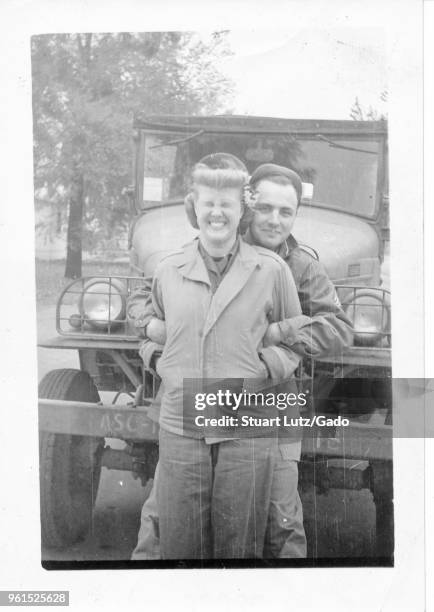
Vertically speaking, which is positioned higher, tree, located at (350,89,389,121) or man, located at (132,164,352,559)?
tree, located at (350,89,389,121)

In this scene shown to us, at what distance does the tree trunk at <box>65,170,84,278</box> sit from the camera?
3234 mm

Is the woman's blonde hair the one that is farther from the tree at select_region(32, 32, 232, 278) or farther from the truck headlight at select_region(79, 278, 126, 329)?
the truck headlight at select_region(79, 278, 126, 329)

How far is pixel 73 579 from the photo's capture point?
330 centimetres

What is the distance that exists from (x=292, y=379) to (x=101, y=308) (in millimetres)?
728

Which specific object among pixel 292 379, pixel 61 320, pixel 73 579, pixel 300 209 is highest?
pixel 300 209

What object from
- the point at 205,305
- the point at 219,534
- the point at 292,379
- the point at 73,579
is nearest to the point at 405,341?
the point at 292,379

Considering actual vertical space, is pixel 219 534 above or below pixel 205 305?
below

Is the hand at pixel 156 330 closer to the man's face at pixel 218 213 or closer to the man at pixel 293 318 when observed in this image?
the man at pixel 293 318

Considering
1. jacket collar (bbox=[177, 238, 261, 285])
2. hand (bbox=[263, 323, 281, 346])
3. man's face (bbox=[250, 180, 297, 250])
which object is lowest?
hand (bbox=[263, 323, 281, 346])

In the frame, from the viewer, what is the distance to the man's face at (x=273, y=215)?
10.5 ft

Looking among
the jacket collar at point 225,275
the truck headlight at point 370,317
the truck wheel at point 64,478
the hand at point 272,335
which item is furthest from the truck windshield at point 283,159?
the truck wheel at point 64,478

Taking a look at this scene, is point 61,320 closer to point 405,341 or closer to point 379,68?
point 405,341

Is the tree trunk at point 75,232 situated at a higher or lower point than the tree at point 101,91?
lower

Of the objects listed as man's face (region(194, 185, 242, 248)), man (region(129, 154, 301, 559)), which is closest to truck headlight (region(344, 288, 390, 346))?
man (region(129, 154, 301, 559))
